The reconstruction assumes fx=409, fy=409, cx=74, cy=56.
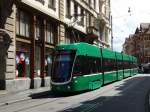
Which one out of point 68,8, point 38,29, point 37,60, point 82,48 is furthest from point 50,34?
point 82,48

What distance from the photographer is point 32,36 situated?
30.5m

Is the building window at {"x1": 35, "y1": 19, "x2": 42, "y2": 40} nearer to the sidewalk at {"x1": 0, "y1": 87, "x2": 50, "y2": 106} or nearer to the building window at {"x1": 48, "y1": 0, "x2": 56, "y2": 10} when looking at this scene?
the building window at {"x1": 48, "y1": 0, "x2": 56, "y2": 10}

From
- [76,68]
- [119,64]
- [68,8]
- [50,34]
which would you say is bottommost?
[76,68]

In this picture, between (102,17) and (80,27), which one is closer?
(80,27)

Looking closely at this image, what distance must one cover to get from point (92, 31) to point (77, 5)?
6.30 meters

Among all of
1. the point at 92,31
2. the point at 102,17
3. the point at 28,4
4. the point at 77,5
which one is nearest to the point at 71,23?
the point at 77,5

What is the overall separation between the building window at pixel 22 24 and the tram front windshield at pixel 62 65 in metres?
5.35

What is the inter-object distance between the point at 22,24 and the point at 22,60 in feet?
8.48

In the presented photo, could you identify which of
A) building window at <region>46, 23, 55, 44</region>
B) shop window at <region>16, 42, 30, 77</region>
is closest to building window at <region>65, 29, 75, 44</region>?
building window at <region>46, 23, 55, 44</region>

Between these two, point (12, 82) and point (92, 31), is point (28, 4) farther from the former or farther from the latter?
point (92, 31)

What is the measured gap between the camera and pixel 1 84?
998 inches

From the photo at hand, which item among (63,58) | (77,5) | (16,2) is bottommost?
(63,58)

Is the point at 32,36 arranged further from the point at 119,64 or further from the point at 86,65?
the point at 119,64

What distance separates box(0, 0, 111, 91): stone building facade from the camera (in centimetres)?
2595
